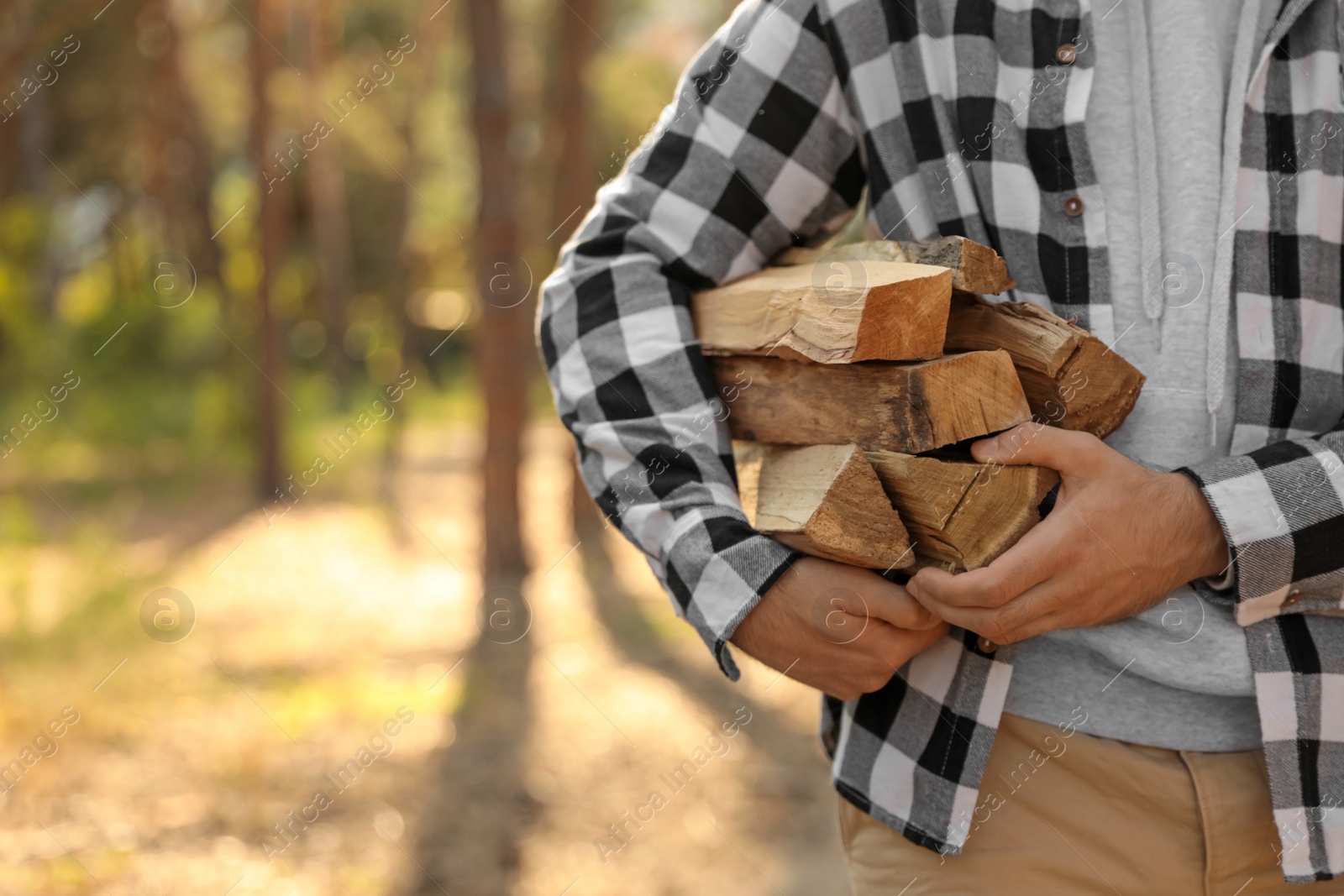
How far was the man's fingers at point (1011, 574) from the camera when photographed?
1.07 meters

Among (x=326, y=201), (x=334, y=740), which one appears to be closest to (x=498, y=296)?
(x=334, y=740)

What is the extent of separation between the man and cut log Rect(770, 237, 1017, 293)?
0.31 ft

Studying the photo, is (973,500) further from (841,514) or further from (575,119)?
(575,119)

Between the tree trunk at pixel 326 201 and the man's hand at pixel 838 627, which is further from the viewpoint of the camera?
the tree trunk at pixel 326 201

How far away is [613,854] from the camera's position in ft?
12.1

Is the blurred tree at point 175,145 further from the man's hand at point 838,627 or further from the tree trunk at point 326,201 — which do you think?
the man's hand at point 838,627

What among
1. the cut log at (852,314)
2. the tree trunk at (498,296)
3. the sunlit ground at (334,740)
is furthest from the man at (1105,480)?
the tree trunk at (498,296)

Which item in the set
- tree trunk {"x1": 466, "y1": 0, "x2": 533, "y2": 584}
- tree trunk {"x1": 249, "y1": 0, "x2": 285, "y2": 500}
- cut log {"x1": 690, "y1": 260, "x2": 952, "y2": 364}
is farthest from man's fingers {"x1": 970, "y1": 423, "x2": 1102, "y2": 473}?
tree trunk {"x1": 249, "y1": 0, "x2": 285, "y2": 500}

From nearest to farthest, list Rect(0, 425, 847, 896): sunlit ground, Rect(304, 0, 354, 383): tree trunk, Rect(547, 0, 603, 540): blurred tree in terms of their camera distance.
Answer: Rect(0, 425, 847, 896): sunlit ground, Rect(547, 0, 603, 540): blurred tree, Rect(304, 0, 354, 383): tree trunk

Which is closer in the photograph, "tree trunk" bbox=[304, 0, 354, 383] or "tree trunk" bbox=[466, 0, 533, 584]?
"tree trunk" bbox=[466, 0, 533, 584]

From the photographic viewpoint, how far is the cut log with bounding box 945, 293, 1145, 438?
1.12 metres

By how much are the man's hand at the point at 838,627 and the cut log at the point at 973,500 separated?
0.30ft

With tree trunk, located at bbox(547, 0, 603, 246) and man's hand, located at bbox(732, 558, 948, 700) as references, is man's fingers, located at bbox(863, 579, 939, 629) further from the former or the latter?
tree trunk, located at bbox(547, 0, 603, 246)

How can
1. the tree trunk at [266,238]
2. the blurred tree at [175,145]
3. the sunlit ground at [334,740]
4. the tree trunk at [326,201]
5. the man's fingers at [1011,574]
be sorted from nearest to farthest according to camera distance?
the man's fingers at [1011,574] < the sunlit ground at [334,740] < the tree trunk at [266,238] < the tree trunk at [326,201] < the blurred tree at [175,145]
